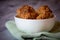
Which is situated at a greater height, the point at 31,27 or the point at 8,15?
the point at 8,15

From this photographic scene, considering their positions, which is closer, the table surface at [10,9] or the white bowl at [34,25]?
the white bowl at [34,25]

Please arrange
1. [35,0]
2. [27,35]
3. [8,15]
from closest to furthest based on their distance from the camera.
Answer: [27,35] → [8,15] → [35,0]

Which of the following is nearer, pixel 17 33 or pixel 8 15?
pixel 17 33

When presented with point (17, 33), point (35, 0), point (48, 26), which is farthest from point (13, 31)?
point (35, 0)

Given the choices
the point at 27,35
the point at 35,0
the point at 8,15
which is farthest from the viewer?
the point at 35,0

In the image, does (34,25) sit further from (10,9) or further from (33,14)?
(10,9)

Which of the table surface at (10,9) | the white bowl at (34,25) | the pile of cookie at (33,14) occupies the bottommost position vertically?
the white bowl at (34,25)

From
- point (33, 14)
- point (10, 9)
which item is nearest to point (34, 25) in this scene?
point (33, 14)

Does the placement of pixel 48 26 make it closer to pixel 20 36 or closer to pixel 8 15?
pixel 20 36
